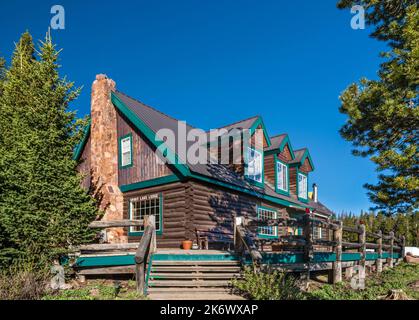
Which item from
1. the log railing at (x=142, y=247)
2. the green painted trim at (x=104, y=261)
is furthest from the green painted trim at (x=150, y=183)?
the green painted trim at (x=104, y=261)

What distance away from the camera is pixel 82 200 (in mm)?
14664

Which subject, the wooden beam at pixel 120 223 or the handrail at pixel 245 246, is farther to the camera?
the wooden beam at pixel 120 223

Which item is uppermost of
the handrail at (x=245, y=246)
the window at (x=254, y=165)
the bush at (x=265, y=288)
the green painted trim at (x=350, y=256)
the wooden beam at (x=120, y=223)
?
the window at (x=254, y=165)

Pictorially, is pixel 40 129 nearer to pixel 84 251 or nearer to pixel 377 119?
pixel 84 251

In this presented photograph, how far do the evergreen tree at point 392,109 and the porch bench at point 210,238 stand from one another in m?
6.59

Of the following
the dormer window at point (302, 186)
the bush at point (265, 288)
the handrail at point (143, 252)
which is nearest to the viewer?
the bush at point (265, 288)

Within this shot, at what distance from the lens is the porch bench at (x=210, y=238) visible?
49.8ft

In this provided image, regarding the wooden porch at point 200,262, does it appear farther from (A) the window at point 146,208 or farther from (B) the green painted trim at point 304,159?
(B) the green painted trim at point 304,159

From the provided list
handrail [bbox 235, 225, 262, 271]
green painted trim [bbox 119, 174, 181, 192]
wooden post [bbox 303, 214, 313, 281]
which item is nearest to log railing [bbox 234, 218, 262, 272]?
handrail [bbox 235, 225, 262, 271]

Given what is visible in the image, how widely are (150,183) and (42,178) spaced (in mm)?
5124

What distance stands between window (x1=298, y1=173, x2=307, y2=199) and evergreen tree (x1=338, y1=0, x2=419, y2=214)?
13.5 metres

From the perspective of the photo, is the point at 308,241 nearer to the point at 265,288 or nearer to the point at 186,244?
the point at 265,288

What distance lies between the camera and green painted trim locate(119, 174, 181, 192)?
1581 centimetres

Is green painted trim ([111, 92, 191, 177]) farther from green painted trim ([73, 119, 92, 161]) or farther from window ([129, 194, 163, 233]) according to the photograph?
green painted trim ([73, 119, 92, 161])
